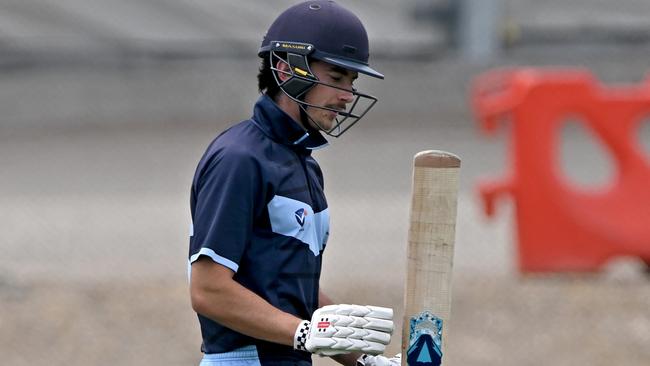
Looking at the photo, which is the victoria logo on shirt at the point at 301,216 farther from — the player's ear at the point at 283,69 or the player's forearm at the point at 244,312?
the player's ear at the point at 283,69

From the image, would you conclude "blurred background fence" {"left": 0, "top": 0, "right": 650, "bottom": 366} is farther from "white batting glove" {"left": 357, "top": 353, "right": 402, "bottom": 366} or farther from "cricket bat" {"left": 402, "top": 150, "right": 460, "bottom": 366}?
"cricket bat" {"left": 402, "top": 150, "right": 460, "bottom": 366}

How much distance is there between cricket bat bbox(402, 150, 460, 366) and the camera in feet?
12.3

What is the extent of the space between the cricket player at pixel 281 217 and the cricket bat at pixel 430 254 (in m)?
0.10

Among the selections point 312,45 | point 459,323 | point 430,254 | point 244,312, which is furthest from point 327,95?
point 459,323

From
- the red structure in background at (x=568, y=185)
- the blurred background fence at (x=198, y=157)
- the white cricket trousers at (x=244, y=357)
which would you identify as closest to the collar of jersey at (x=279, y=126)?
the white cricket trousers at (x=244, y=357)

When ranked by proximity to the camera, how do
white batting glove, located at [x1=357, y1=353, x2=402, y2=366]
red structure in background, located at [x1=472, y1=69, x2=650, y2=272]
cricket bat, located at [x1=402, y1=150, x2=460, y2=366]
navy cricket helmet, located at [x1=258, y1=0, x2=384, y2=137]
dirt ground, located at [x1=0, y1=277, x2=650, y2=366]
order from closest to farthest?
cricket bat, located at [x1=402, y1=150, x2=460, y2=366] < navy cricket helmet, located at [x1=258, y1=0, x2=384, y2=137] < white batting glove, located at [x1=357, y1=353, x2=402, y2=366] < dirt ground, located at [x1=0, y1=277, x2=650, y2=366] < red structure in background, located at [x1=472, y1=69, x2=650, y2=272]

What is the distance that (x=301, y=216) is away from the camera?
3.81 meters

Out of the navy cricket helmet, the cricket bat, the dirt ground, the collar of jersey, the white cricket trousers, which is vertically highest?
the navy cricket helmet

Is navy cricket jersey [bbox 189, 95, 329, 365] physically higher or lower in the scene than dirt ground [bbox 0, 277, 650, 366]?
higher

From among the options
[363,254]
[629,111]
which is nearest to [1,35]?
[363,254]

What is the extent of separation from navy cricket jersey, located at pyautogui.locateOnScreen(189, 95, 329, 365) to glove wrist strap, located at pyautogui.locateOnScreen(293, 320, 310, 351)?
179 mm

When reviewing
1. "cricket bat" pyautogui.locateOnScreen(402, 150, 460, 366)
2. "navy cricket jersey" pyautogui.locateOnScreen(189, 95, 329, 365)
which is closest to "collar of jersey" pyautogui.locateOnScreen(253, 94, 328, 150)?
"navy cricket jersey" pyautogui.locateOnScreen(189, 95, 329, 365)

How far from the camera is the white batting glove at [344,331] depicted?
11.7 feet

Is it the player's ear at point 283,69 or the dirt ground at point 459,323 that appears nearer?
the player's ear at point 283,69
